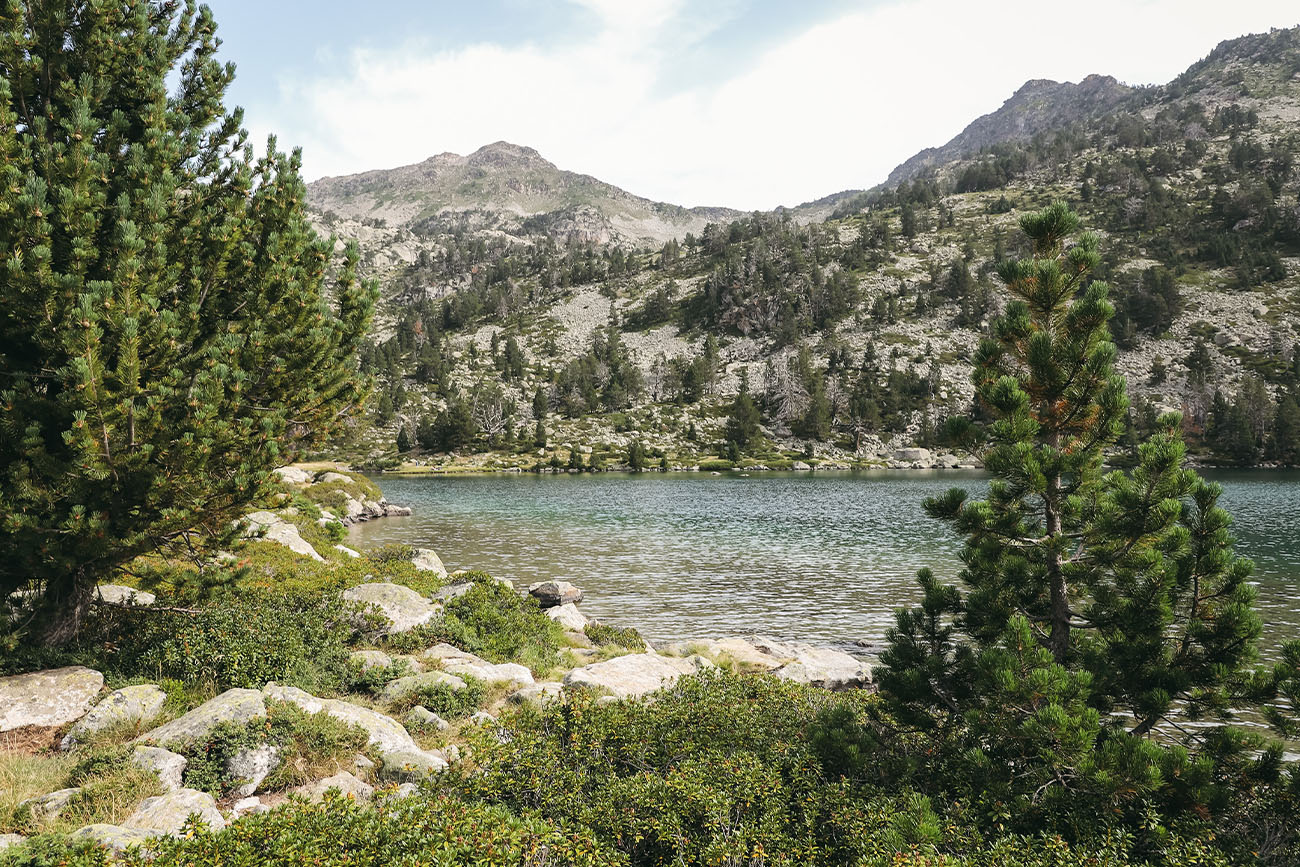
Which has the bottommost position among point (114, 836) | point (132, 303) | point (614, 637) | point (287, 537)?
point (614, 637)

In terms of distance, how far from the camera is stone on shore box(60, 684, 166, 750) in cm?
925

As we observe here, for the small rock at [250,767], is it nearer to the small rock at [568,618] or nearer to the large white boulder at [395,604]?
the large white boulder at [395,604]

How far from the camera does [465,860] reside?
5.62m

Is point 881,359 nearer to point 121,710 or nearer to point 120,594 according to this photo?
point 120,594

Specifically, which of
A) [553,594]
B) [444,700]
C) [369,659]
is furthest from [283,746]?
[553,594]

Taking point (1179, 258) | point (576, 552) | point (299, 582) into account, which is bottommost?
point (576, 552)

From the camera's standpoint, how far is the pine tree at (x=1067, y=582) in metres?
7.14

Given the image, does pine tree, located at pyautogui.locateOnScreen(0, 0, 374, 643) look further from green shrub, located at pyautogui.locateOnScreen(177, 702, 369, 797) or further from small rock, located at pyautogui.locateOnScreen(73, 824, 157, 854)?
small rock, located at pyautogui.locateOnScreen(73, 824, 157, 854)

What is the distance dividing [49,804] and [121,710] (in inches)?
117

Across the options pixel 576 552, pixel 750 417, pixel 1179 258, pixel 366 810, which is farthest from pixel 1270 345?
pixel 366 810

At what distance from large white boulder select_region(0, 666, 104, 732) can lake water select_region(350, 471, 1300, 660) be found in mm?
14924

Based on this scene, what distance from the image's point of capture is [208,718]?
9.12 metres

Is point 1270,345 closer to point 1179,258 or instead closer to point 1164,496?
point 1179,258

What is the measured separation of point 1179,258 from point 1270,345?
4264cm
